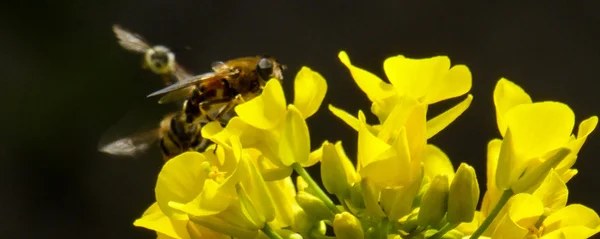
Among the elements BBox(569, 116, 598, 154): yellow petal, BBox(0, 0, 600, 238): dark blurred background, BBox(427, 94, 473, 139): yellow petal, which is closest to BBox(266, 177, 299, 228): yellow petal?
BBox(427, 94, 473, 139): yellow petal

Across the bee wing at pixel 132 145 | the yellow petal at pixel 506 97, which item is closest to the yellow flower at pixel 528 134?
the yellow petal at pixel 506 97

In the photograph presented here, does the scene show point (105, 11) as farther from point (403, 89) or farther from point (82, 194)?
point (403, 89)

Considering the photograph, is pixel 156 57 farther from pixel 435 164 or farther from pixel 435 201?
pixel 435 201

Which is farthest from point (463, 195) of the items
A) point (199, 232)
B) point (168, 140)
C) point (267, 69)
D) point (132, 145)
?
point (132, 145)

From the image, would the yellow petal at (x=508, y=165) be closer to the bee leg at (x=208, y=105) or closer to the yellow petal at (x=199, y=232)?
the yellow petal at (x=199, y=232)

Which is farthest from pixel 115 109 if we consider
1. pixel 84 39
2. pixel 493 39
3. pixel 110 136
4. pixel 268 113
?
pixel 268 113

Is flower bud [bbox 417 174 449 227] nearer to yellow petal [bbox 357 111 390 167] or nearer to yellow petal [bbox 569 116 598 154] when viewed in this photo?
yellow petal [bbox 357 111 390 167]
